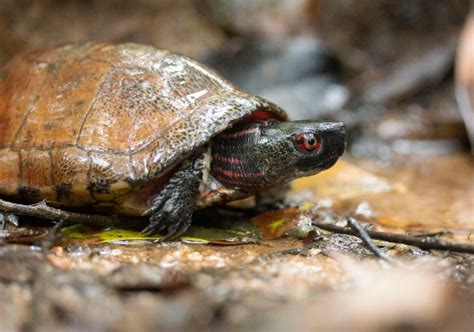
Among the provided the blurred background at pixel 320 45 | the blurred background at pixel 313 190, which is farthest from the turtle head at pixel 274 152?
the blurred background at pixel 320 45

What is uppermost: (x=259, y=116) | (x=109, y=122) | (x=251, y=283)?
(x=259, y=116)

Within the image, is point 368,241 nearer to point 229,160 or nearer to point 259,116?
point 229,160

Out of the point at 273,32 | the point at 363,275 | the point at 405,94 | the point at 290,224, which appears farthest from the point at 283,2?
the point at 363,275

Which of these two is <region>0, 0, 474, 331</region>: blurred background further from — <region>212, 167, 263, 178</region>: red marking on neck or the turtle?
<region>212, 167, 263, 178</region>: red marking on neck

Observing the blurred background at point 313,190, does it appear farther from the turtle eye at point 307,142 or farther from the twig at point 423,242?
the turtle eye at point 307,142

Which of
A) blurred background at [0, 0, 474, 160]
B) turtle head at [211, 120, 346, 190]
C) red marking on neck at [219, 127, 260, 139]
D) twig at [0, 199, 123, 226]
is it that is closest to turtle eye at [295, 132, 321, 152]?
turtle head at [211, 120, 346, 190]

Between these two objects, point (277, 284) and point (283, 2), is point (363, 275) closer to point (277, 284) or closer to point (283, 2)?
point (277, 284)

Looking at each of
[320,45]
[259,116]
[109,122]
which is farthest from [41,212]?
[320,45]
